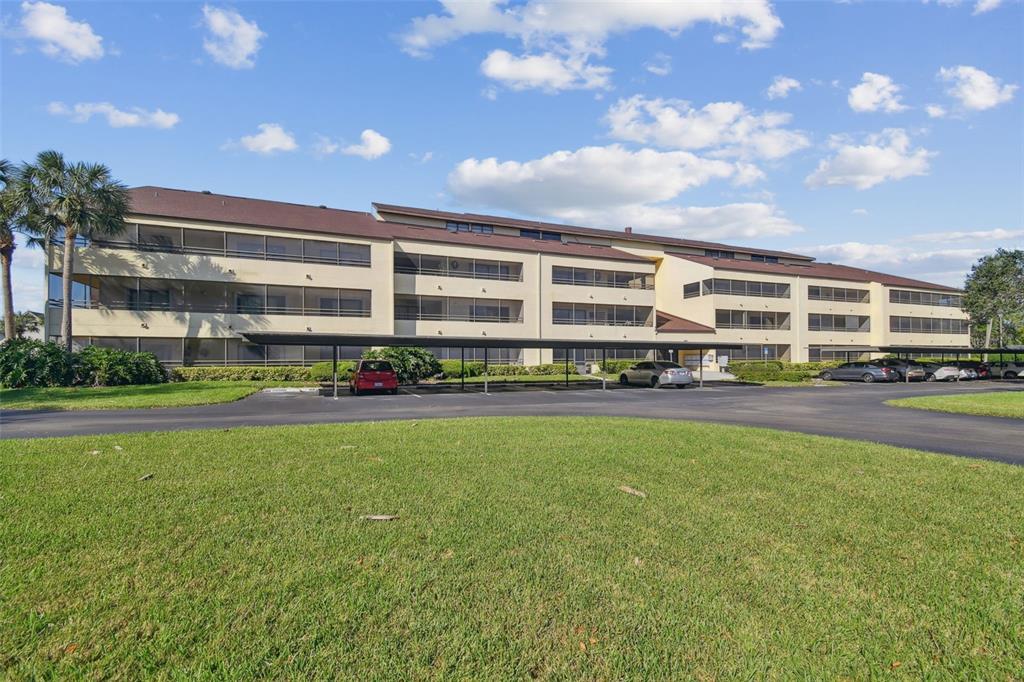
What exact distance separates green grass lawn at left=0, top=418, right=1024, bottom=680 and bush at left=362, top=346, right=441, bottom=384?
22438 millimetres

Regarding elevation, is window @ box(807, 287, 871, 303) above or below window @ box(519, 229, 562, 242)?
below

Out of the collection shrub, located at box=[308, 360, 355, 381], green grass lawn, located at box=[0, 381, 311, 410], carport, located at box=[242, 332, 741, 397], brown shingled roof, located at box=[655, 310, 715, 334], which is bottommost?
green grass lawn, located at box=[0, 381, 311, 410]

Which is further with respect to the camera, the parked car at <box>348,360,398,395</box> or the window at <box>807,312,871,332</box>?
the window at <box>807,312,871,332</box>

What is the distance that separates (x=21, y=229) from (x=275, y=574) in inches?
1374

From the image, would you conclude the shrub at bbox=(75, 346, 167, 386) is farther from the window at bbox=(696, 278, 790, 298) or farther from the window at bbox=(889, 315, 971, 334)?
the window at bbox=(889, 315, 971, 334)

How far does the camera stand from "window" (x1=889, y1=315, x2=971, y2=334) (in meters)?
53.9

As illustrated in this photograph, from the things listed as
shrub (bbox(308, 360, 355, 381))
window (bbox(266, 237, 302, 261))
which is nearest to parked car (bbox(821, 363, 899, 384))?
shrub (bbox(308, 360, 355, 381))

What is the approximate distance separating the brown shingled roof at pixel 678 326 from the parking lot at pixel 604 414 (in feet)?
72.7

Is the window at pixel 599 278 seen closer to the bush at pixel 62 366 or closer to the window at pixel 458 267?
the window at pixel 458 267

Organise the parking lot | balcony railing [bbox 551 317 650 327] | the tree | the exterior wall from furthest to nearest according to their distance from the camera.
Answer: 1. the tree
2. balcony railing [bbox 551 317 650 327]
3. the exterior wall
4. the parking lot

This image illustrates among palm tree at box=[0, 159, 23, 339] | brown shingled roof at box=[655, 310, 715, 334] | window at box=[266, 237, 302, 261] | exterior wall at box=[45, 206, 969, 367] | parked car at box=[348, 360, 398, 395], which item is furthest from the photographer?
brown shingled roof at box=[655, 310, 715, 334]

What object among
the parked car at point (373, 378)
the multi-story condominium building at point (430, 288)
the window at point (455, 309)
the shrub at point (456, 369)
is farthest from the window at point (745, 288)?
the parked car at point (373, 378)

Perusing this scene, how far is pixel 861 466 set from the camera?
7203mm

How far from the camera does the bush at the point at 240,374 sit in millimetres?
28031
